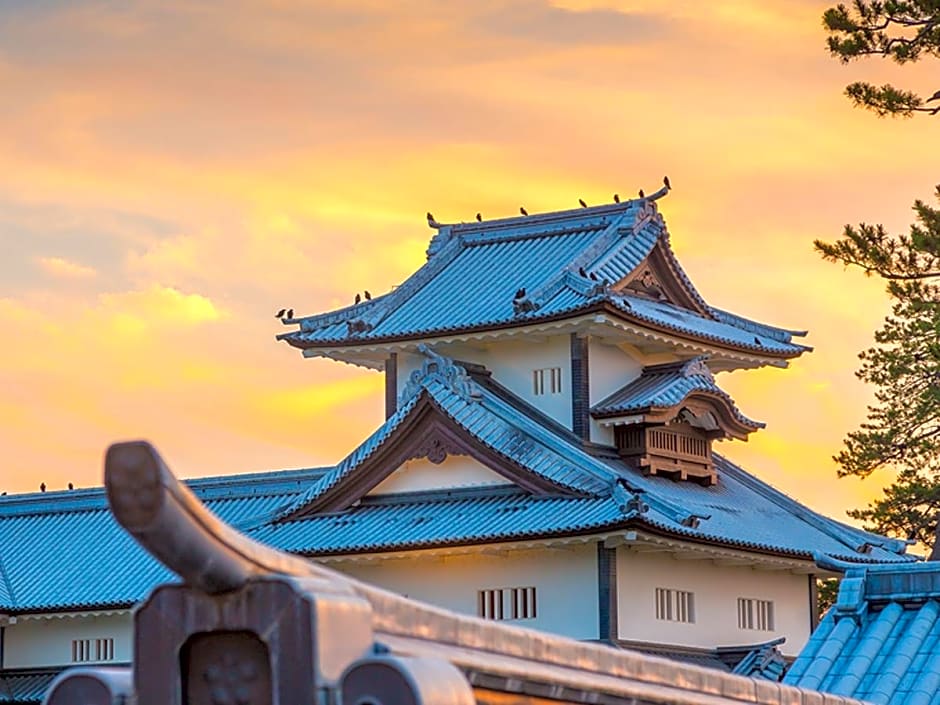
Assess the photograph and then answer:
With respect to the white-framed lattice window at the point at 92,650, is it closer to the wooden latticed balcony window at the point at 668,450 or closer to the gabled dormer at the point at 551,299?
the gabled dormer at the point at 551,299

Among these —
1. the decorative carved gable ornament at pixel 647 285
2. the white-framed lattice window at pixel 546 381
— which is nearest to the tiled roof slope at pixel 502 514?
the white-framed lattice window at pixel 546 381

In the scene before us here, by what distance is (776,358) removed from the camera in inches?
1606

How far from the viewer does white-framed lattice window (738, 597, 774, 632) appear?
37.6 meters

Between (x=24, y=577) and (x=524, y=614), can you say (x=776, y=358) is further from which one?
(x=24, y=577)

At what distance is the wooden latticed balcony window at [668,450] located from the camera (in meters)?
37.2

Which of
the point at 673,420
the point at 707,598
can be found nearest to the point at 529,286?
the point at 673,420

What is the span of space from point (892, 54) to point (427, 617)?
94.0 feet

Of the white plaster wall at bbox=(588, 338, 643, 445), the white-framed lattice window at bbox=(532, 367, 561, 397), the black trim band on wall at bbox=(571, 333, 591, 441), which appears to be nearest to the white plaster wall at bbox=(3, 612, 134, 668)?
the white-framed lattice window at bbox=(532, 367, 561, 397)

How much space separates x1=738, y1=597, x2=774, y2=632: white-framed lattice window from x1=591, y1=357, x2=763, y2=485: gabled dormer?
101 inches

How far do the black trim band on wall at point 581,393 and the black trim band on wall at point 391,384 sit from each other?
394 centimetres

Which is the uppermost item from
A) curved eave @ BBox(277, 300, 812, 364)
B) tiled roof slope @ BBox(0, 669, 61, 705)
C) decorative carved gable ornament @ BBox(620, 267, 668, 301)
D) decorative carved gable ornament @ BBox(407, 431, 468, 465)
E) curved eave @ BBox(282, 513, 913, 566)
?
decorative carved gable ornament @ BBox(620, 267, 668, 301)

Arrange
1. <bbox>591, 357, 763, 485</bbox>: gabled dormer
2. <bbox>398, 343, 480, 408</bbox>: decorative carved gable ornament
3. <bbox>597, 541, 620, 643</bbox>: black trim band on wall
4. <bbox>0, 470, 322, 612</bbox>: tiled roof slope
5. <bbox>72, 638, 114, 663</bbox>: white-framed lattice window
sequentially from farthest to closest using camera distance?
<bbox>0, 470, 322, 612</bbox>: tiled roof slope
<bbox>72, 638, 114, 663</bbox>: white-framed lattice window
<bbox>591, 357, 763, 485</bbox>: gabled dormer
<bbox>398, 343, 480, 408</bbox>: decorative carved gable ornament
<bbox>597, 541, 620, 643</bbox>: black trim band on wall

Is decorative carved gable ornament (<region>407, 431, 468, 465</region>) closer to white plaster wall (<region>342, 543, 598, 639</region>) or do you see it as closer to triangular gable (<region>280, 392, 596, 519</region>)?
triangular gable (<region>280, 392, 596, 519</region>)

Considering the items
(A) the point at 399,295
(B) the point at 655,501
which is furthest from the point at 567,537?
(A) the point at 399,295
